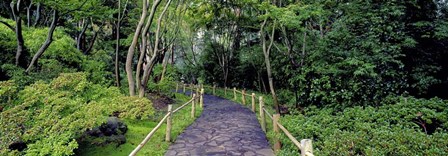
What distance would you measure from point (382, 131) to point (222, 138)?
4.04 m

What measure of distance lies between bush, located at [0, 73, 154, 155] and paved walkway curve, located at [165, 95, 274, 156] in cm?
207

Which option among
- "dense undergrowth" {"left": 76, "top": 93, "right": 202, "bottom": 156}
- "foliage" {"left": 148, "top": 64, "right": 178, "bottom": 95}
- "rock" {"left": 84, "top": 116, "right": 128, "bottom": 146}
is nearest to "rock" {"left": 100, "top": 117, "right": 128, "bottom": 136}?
"rock" {"left": 84, "top": 116, "right": 128, "bottom": 146}

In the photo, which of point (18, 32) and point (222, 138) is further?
point (18, 32)

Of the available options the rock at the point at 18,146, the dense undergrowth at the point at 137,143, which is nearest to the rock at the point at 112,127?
the dense undergrowth at the point at 137,143

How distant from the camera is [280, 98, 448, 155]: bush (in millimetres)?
4496

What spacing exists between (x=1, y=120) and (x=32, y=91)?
1163 millimetres

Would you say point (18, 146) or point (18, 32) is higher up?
point (18, 32)

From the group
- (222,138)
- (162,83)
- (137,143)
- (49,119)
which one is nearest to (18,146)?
(49,119)

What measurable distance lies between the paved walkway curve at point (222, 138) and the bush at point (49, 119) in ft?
6.78

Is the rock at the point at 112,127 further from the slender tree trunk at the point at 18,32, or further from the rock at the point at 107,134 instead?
the slender tree trunk at the point at 18,32

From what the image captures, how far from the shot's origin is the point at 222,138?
299 inches

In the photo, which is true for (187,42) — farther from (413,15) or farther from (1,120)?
(1,120)

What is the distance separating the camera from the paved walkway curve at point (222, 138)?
6387 millimetres

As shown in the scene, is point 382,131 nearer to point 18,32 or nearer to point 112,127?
point 112,127
